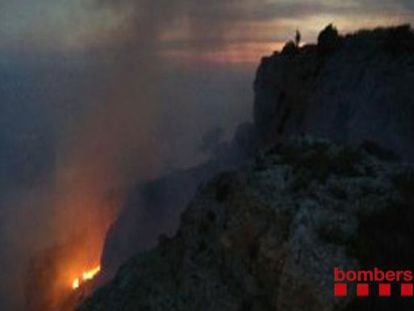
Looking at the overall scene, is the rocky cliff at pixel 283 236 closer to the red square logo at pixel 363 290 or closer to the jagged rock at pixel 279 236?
the jagged rock at pixel 279 236

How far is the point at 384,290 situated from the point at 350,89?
36.7 metres

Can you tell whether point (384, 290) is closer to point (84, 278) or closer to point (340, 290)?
point (340, 290)

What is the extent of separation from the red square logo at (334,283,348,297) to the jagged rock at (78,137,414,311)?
277 millimetres

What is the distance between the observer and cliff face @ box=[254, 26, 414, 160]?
54.4 meters

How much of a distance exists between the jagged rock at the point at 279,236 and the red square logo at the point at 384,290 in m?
1.16

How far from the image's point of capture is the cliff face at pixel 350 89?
179ft

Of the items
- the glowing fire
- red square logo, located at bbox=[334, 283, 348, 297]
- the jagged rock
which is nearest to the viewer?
red square logo, located at bbox=[334, 283, 348, 297]

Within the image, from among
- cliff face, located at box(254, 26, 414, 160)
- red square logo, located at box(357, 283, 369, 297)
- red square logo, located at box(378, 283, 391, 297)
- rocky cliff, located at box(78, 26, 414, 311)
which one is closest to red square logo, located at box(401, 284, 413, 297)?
rocky cliff, located at box(78, 26, 414, 311)

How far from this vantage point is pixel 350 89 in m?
60.4

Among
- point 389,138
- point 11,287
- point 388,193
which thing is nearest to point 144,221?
point 389,138

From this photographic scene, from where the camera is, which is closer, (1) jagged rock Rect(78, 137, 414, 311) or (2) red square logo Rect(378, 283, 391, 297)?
(2) red square logo Rect(378, 283, 391, 297)

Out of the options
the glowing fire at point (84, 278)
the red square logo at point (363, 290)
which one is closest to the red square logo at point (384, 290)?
the red square logo at point (363, 290)

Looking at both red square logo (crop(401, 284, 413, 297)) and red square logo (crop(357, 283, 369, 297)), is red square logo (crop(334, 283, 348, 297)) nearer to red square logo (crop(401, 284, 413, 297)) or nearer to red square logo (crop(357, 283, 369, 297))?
red square logo (crop(357, 283, 369, 297))

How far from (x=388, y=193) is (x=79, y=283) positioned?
119m
